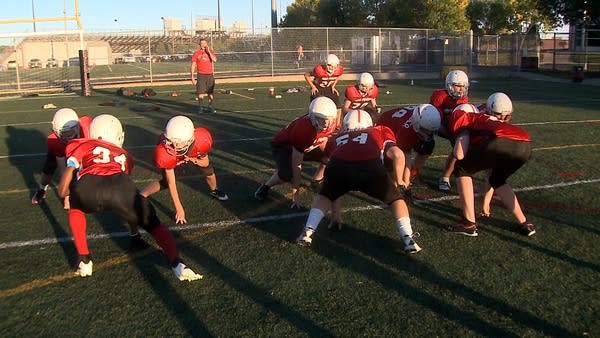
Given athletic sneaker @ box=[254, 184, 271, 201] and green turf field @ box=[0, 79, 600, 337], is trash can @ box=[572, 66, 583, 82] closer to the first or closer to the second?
green turf field @ box=[0, 79, 600, 337]

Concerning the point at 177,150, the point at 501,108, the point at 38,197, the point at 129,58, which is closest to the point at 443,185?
the point at 501,108

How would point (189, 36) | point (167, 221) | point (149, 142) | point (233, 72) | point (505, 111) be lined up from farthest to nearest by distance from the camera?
point (189, 36)
point (233, 72)
point (149, 142)
point (167, 221)
point (505, 111)

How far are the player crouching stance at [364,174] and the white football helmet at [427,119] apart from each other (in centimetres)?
101

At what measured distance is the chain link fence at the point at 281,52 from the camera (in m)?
27.8

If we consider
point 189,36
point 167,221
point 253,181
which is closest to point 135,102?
point 253,181

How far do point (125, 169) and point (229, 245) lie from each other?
1171 mm

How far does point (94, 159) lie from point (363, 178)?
2248mm

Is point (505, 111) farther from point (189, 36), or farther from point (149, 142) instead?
point (189, 36)

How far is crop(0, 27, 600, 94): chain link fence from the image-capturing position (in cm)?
2781

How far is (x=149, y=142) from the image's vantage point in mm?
10219

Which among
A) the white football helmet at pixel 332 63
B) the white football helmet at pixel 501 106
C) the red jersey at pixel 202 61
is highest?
the red jersey at pixel 202 61

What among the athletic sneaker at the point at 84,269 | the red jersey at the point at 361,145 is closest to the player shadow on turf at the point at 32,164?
the athletic sneaker at the point at 84,269

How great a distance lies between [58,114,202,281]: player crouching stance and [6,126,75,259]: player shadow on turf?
590mm

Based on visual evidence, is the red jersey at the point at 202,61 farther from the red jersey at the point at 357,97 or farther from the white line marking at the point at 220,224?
the white line marking at the point at 220,224
